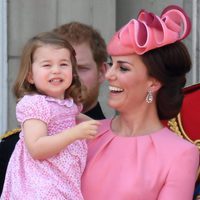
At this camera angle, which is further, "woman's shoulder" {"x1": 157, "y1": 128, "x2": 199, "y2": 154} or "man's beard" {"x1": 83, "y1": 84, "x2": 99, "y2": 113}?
"man's beard" {"x1": 83, "y1": 84, "x2": 99, "y2": 113}

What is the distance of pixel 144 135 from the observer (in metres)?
2.58

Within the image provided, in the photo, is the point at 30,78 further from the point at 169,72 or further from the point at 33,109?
the point at 169,72

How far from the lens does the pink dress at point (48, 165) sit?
2463mm

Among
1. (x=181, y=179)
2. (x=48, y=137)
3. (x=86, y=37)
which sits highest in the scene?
(x=86, y=37)

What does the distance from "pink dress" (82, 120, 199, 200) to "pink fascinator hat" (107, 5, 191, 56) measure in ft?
0.85

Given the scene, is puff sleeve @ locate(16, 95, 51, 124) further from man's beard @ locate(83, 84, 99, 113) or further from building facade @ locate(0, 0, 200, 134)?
building facade @ locate(0, 0, 200, 134)

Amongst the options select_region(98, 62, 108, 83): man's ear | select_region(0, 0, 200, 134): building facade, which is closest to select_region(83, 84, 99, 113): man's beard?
select_region(98, 62, 108, 83): man's ear

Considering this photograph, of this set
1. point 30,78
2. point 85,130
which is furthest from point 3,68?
point 85,130

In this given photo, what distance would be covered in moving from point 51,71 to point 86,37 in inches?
21.0

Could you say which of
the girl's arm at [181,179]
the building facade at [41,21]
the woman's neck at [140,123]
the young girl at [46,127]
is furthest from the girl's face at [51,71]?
the building facade at [41,21]

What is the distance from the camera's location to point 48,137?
240 cm

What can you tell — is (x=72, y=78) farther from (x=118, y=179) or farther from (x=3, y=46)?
(x=3, y=46)

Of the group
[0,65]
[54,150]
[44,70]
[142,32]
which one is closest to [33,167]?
[54,150]

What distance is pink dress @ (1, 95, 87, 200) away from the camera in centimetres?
246
